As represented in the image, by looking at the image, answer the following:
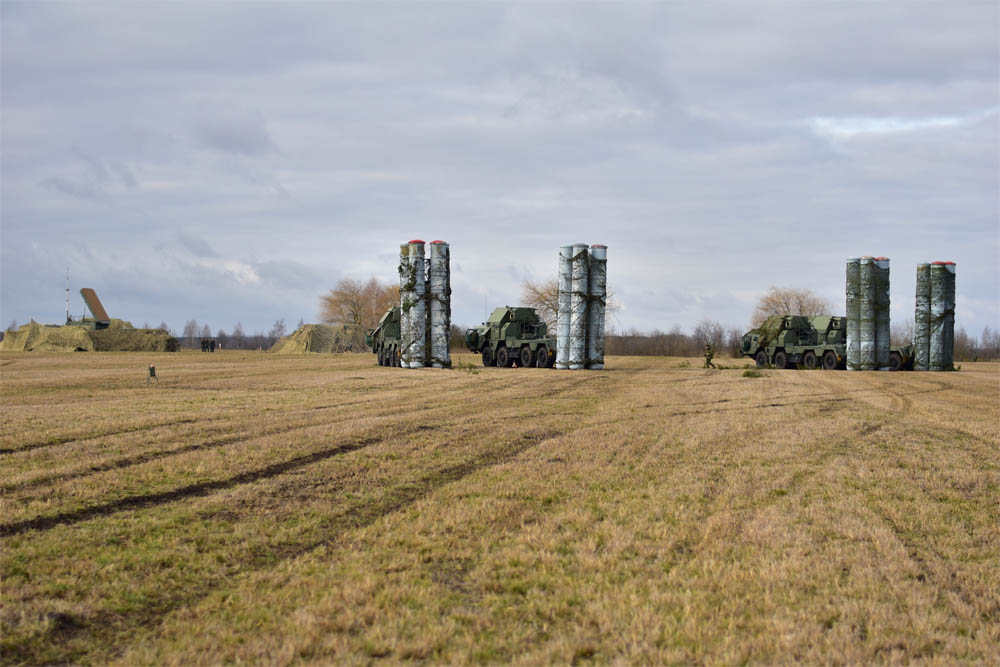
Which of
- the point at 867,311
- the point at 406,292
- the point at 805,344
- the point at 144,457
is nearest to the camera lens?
the point at 144,457

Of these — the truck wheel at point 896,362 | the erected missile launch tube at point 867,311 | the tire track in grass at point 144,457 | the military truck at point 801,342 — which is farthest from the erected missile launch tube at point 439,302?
the truck wheel at point 896,362

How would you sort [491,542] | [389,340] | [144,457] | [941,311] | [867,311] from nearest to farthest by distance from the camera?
[491,542] < [144,457] < [867,311] < [941,311] < [389,340]

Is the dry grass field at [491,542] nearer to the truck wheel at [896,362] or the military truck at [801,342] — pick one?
the military truck at [801,342]

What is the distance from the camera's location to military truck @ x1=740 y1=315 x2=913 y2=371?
127 feet

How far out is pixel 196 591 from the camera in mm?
5203

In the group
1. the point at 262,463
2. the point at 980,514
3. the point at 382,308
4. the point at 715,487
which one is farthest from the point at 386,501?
the point at 382,308

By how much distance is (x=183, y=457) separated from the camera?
984cm

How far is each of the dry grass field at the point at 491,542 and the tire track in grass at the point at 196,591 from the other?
2cm

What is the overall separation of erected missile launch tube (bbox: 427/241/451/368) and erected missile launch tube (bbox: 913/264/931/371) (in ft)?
72.0

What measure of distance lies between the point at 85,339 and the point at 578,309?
42.3 m

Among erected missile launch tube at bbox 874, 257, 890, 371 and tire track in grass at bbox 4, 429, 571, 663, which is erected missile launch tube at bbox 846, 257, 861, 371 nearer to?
erected missile launch tube at bbox 874, 257, 890, 371

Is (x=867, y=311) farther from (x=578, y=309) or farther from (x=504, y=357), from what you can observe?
(x=504, y=357)

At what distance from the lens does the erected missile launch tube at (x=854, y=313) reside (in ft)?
121

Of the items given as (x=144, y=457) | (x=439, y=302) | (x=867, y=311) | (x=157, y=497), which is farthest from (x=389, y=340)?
(x=157, y=497)
